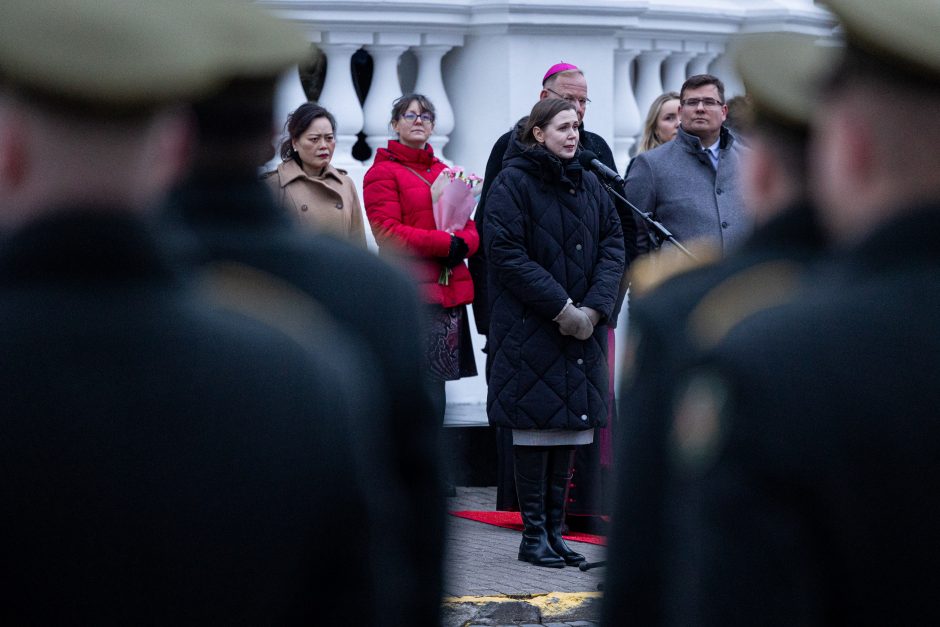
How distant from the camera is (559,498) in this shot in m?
6.61

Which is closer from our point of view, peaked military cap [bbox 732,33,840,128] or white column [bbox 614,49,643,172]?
peaked military cap [bbox 732,33,840,128]

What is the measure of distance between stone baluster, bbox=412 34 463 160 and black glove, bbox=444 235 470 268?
1.14 m

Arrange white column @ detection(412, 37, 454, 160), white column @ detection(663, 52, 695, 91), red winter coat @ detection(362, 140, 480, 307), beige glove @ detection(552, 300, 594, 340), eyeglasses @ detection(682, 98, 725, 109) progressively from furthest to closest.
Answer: white column @ detection(663, 52, 695, 91)
white column @ detection(412, 37, 454, 160)
red winter coat @ detection(362, 140, 480, 307)
eyeglasses @ detection(682, 98, 725, 109)
beige glove @ detection(552, 300, 594, 340)

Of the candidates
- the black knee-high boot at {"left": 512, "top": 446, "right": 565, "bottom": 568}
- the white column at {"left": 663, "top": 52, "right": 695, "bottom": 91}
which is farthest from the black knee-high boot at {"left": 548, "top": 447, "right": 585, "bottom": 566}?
the white column at {"left": 663, "top": 52, "right": 695, "bottom": 91}

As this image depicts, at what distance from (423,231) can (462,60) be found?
5.41 ft

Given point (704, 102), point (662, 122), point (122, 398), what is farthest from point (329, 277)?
point (662, 122)

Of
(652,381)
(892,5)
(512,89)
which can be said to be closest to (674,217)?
(512,89)

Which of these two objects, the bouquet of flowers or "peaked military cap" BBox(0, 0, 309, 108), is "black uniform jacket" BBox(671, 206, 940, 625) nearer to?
"peaked military cap" BBox(0, 0, 309, 108)

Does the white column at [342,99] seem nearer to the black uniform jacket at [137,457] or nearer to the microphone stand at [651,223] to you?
the microphone stand at [651,223]

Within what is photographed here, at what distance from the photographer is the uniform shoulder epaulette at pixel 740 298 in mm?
1896

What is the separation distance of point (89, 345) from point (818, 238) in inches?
43.2

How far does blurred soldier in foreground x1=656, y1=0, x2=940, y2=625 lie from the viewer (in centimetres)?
158

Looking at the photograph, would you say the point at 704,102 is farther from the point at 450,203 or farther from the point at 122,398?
the point at 122,398

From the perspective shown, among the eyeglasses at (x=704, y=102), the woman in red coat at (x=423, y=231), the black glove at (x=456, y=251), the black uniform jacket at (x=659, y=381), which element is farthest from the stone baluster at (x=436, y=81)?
the black uniform jacket at (x=659, y=381)
